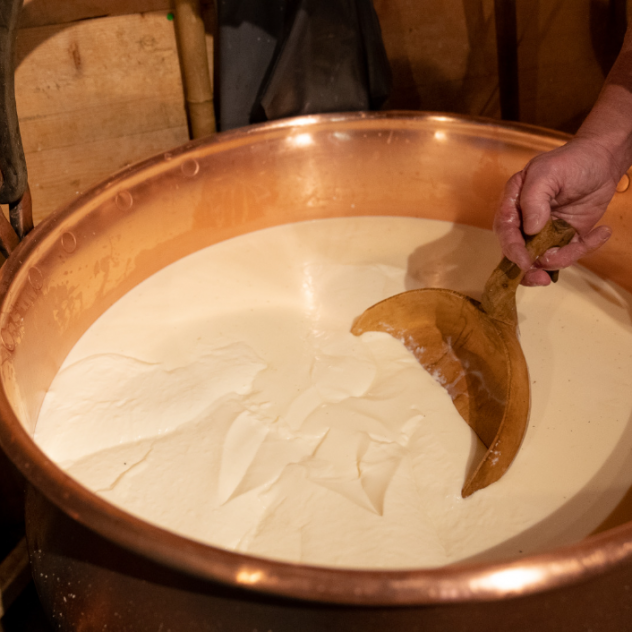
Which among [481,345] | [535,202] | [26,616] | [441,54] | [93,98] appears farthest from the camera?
[441,54]

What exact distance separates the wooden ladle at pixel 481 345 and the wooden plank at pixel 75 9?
36.1 inches

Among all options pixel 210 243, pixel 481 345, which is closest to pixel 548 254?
pixel 481 345

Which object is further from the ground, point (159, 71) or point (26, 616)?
point (159, 71)

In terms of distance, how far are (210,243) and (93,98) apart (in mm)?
495

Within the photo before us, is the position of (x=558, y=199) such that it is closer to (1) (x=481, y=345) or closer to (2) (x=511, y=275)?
(2) (x=511, y=275)

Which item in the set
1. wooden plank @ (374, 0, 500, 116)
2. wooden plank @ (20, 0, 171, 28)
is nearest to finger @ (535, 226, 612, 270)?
wooden plank @ (374, 0, 500, 116)

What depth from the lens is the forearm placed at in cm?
88

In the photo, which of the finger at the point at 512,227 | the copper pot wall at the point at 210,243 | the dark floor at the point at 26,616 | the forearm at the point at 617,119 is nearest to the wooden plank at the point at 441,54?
the copper pot wall at the point at 210,243

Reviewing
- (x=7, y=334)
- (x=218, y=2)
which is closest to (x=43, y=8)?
(x=218, y=2)

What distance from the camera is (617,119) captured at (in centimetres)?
89

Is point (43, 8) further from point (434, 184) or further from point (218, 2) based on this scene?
point (434, 184)

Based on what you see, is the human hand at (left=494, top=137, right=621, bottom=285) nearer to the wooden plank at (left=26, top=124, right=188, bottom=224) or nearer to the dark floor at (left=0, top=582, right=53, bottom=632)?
the wooden plank at (left=26, top=124, right=188, bottom=224)

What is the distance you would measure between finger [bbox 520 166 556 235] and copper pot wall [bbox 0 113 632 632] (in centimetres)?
33

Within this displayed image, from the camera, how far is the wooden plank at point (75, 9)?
3.98 ft
